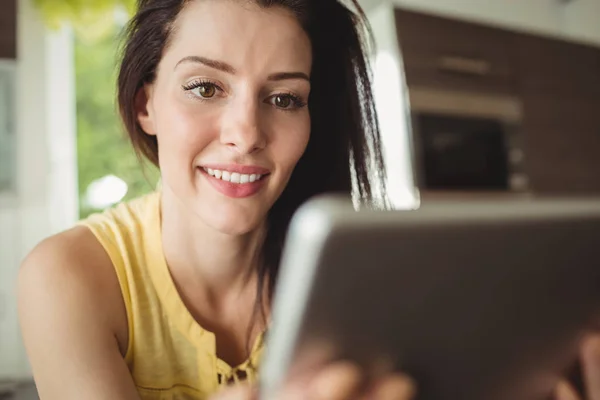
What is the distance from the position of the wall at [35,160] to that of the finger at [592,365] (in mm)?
1937

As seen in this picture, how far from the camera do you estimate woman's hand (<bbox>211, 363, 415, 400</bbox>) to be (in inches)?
11.6

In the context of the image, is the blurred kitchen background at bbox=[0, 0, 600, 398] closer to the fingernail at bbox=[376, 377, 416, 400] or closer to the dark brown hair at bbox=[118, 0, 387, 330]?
the dark brown hair at bbox=[118, 0, 387, 330]

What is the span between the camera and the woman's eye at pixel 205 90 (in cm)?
71

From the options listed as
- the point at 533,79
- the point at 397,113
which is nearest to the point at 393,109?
the point at 397,113

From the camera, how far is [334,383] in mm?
295

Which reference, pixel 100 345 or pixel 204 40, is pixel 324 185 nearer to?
pixel 204 40

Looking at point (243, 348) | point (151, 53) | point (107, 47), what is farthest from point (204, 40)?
point (107, 47)

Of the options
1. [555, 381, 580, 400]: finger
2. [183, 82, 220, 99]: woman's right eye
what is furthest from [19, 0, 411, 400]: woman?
[555, 381, 580, 400]: finger

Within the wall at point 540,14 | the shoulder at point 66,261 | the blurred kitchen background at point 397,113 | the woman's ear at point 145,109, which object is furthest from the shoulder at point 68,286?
the wall at point 540,14

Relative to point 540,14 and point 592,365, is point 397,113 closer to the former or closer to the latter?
point 540,14

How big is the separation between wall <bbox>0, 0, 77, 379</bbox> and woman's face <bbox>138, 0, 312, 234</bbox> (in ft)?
4.79

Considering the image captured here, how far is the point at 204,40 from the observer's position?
28.2 inches

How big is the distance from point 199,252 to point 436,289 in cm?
58

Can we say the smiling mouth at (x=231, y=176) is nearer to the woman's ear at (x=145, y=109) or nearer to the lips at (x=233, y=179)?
the lips at (x=233, y=179)
